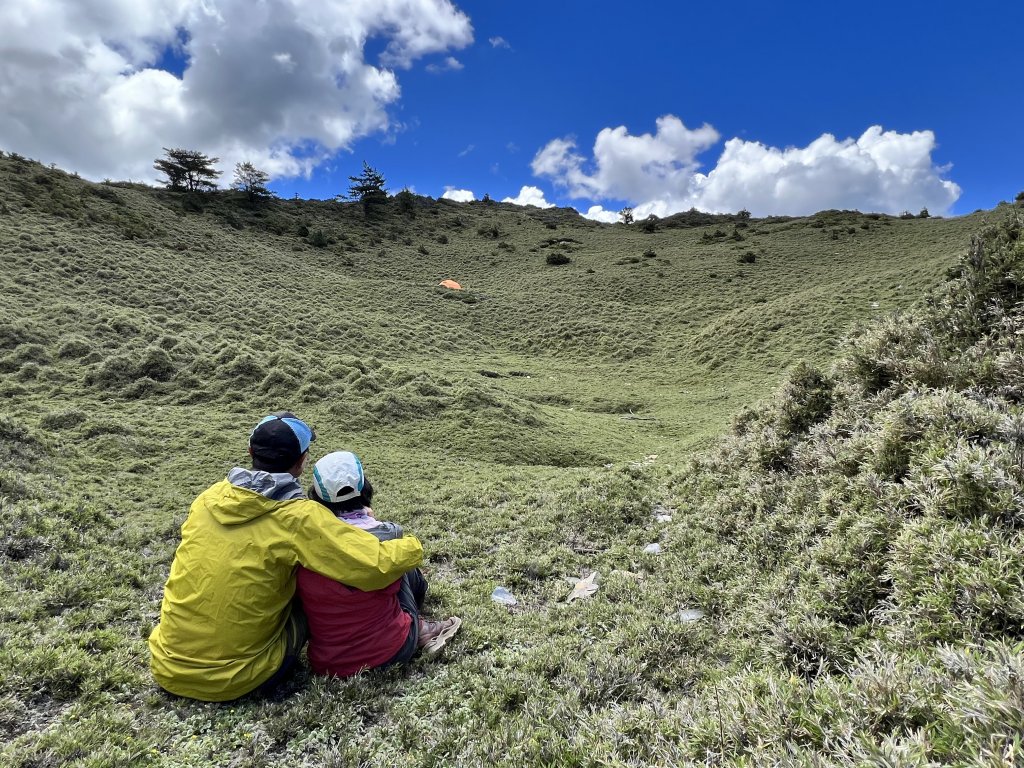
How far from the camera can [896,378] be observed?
244 inches

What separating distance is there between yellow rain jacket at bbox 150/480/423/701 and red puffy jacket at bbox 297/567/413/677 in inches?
8.9

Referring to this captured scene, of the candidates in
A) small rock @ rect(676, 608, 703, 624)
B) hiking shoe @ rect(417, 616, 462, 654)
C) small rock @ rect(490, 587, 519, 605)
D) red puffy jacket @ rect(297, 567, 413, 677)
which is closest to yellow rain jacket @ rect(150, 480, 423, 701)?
red puffy jacket @ rect(297, 567, 413, 677)

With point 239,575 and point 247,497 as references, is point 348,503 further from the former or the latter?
point 239,575

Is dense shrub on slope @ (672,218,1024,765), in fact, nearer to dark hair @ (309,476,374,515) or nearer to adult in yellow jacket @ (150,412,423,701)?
adult in yellow jacket @ (150,412,423,701)

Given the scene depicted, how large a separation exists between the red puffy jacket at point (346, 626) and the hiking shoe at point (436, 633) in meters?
0.37

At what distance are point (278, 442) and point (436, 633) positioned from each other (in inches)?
98.2

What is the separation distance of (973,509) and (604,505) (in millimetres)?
4926

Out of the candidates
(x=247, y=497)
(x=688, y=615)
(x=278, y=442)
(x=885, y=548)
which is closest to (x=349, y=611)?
(x=247, y=497)

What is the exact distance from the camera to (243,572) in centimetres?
371

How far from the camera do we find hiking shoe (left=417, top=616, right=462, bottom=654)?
4.70 m

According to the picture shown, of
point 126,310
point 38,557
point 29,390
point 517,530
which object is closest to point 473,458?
point 517,530

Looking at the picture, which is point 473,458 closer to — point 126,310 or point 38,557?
point 38,557

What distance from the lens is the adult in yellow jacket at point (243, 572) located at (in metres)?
3.75

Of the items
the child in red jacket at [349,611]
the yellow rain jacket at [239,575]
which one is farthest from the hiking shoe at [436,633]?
the yellow rain jacket at [239,575]
